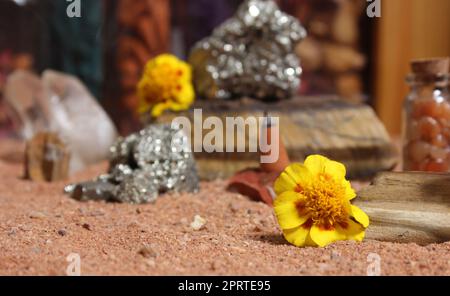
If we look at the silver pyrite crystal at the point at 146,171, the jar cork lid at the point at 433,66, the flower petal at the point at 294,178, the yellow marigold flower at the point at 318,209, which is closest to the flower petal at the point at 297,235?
the yellow marigold flower at the point at 318,209

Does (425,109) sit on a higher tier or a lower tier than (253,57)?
lower

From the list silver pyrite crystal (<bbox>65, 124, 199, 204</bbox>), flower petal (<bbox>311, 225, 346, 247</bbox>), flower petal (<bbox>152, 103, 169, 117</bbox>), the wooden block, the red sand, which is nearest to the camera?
the red sand

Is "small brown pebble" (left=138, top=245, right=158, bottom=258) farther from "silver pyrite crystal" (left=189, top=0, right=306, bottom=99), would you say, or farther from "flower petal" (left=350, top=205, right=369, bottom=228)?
"silver pyrite crystal" (left=189, top=0, right=306, bottom=99)

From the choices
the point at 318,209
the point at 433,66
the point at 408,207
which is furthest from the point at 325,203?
the point at 433,66

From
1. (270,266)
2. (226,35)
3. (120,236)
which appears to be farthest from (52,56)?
(270,266)

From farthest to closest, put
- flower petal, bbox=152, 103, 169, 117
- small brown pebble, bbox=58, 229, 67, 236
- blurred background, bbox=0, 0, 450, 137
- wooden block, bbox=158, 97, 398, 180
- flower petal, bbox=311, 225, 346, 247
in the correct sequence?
1. blurred background, bbox=0, 0, 450, 137
2. flower petal, bbox=152, 103, 169, 117
3. wooden block, bbox=158, 97, 398, 180
4. small brown pebble, bbox=58, 229, 67, 236
5. flower petal, bbox=311, 225, 346, 247

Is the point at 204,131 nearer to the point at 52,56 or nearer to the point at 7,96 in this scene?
the point at 7,96

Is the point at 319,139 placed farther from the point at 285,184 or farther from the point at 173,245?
the point at 173,245

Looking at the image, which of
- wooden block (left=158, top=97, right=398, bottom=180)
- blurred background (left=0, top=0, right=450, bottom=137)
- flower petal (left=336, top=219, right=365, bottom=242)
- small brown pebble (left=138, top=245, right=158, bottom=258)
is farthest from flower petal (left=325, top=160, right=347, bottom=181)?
blurred background (left=0, top=0, right=450, bottom=137)
